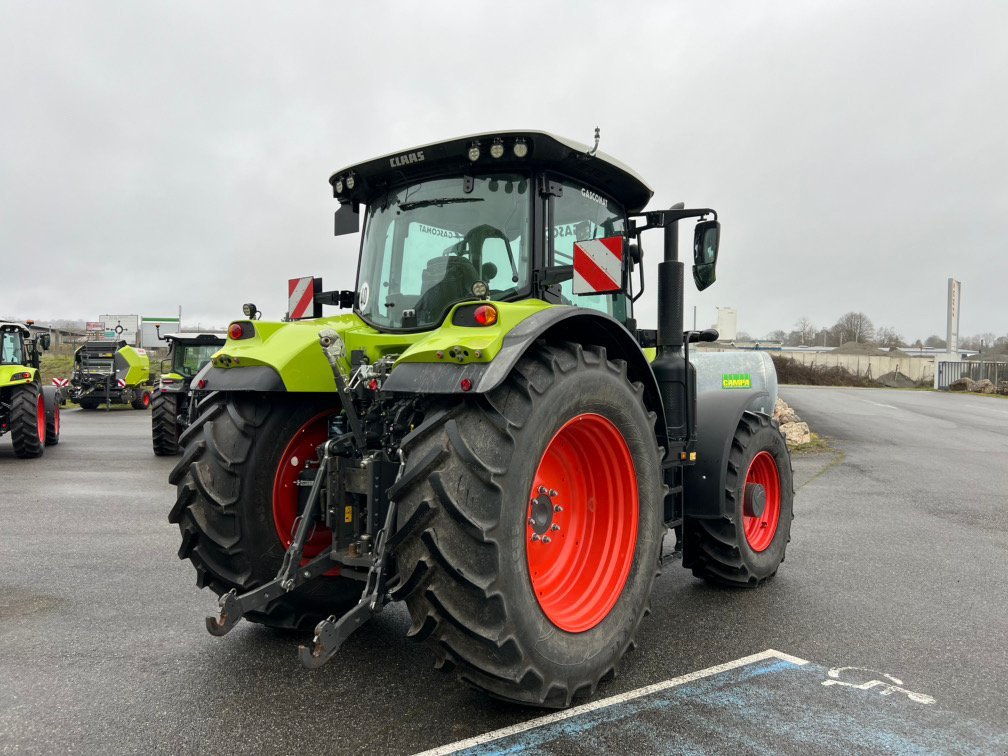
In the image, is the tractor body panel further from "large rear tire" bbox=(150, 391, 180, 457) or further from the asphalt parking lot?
the asphalt parking lot

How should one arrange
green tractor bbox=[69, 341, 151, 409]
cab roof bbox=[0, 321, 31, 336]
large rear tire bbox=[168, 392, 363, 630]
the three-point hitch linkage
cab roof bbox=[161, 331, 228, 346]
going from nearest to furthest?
the three-point hitch linkage < large rear tire bbox=[168, 392, 363, 630] < cab roof bbox=[0, 321, 31, 336] < cab roof bbox=[161, 331, 228, 346] < green tractor bbox=[69, 341, 151, 409]

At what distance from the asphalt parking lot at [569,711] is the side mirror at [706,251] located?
6.45 feet

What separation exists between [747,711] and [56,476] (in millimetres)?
9592

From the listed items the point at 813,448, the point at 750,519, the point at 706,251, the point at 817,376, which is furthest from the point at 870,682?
the point at 817,376

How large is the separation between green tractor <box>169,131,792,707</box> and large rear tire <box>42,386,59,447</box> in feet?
34.7

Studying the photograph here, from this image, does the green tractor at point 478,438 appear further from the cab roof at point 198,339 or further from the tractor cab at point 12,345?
the cab roof at point 198,339

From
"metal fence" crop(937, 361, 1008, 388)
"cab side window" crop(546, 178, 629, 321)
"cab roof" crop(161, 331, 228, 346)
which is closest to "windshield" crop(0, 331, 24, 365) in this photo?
"cab roof" crop(161, 331, 228, 346)

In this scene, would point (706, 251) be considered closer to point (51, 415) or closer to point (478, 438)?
point (478, 438)

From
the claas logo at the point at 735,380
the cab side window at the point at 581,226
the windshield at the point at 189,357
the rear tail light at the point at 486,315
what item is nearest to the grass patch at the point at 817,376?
the claas logo at the point at 735,380

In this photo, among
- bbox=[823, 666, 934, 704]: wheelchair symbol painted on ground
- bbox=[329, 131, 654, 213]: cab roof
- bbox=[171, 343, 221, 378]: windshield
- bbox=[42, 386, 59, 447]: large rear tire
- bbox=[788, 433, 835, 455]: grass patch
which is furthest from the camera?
bbox=[171, 343, 221, 378]: windshield

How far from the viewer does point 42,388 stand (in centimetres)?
1273

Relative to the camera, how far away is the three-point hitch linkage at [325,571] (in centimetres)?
247

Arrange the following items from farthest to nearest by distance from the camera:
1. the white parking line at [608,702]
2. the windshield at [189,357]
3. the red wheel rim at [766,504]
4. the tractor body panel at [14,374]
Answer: the windshield at [189,357] → the tractor body panel at [14,374] → the red wheel rim at [766,504] → the white parking line at [608,702]

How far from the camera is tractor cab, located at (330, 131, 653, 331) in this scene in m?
3.44
